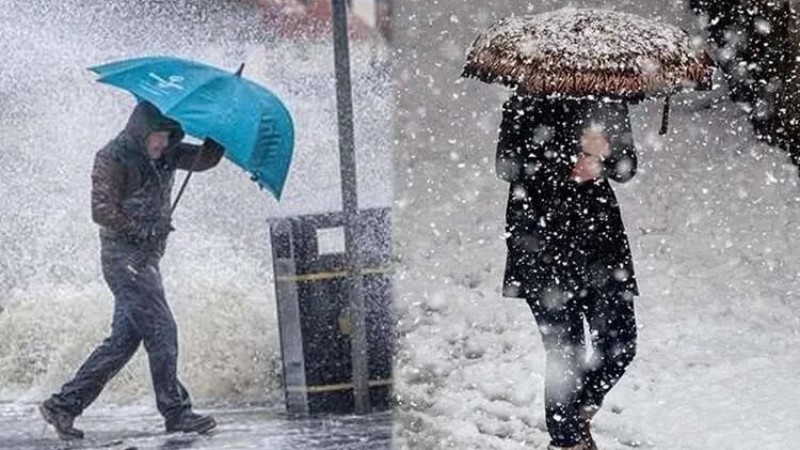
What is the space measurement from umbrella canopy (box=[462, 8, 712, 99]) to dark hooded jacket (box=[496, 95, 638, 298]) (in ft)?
0.22

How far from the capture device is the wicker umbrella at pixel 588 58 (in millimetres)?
3186

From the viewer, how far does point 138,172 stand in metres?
3.25

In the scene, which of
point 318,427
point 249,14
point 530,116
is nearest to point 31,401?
point 318,427

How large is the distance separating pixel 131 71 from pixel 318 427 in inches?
33.2

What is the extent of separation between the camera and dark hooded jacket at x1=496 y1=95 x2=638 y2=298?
10.7ft

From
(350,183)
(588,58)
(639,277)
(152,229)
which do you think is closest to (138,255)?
(152,229)

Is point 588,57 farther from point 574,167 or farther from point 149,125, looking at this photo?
point 149,125

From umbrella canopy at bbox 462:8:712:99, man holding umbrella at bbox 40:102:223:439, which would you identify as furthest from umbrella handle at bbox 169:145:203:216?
umbrella canopy at bbox 462:8:712:99

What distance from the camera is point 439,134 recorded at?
4316 millimetres

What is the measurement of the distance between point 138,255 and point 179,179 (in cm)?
20

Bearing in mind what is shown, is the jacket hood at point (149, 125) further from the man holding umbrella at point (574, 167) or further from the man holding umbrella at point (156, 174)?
the man holding umbrella at point (574, 167)

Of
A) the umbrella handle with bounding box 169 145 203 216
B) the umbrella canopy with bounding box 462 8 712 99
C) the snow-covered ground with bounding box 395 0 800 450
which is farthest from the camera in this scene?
the snow-covered ground with bounding box 395 0 800 450

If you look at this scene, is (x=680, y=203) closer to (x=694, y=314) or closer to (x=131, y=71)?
(x=694, y=314)

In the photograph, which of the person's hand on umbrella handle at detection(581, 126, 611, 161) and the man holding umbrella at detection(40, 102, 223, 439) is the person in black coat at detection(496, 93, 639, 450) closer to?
the person's hand on umbrella handle at detection(581, 126, 611, 161)
